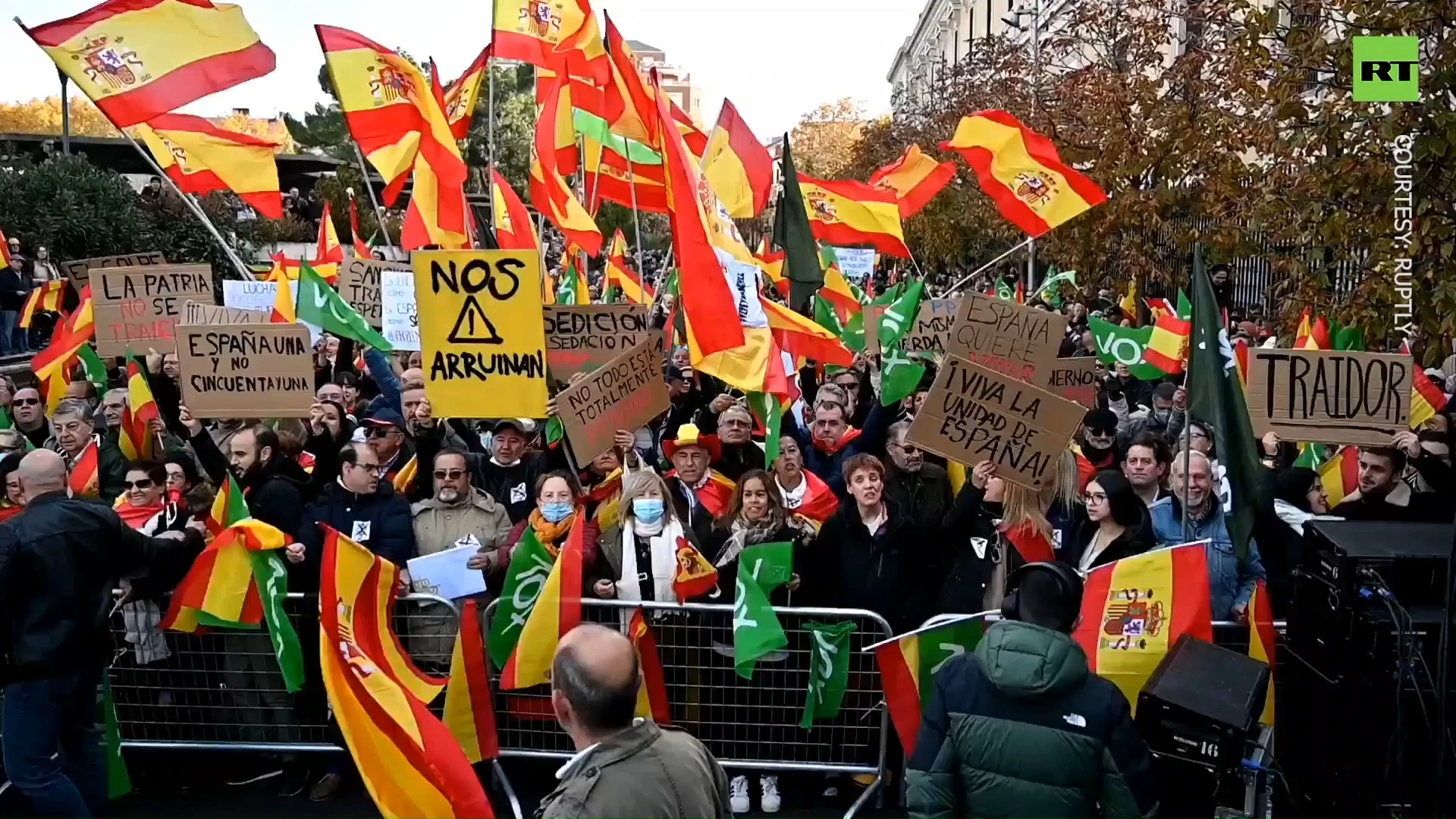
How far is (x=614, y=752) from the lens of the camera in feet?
9.20

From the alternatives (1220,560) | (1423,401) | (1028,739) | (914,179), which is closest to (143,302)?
(914,179)

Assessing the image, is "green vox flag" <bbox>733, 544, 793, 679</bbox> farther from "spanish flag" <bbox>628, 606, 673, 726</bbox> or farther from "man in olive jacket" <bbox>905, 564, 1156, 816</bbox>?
"man in olive jacket" <bbox>905, 564, 1156, 816</bbox>

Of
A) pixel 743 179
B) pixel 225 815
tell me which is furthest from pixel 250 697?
pixel 743 179

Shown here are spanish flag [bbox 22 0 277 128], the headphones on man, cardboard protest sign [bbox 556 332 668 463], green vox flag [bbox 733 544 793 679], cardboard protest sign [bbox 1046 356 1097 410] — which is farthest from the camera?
cardboard protest sign [bbox 1046 356 1097 410]

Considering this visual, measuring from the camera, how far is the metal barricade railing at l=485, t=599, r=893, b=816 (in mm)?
5617

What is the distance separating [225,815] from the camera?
5.67m

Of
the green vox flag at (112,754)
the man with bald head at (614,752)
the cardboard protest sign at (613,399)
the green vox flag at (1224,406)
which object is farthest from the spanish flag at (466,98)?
the man with bald head at (614,752)

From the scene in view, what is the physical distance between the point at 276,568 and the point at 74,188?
17.6 meters

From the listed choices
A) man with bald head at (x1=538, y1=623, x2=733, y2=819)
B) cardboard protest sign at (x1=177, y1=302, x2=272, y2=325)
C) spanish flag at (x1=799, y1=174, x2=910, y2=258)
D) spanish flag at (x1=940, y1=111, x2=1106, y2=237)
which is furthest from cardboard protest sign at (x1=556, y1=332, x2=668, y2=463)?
spanish flag at (x1=940, y1=111, x2=1106, y2=237)

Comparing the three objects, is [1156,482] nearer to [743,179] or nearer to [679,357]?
[743,179]

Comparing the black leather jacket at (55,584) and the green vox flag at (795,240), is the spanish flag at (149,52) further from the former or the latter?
the black leather jacket at (55,584)

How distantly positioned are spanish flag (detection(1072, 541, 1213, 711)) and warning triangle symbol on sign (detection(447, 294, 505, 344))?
2.91 meters

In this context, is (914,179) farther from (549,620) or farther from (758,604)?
(549,620)

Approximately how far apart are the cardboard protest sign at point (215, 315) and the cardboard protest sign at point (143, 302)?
115mm
